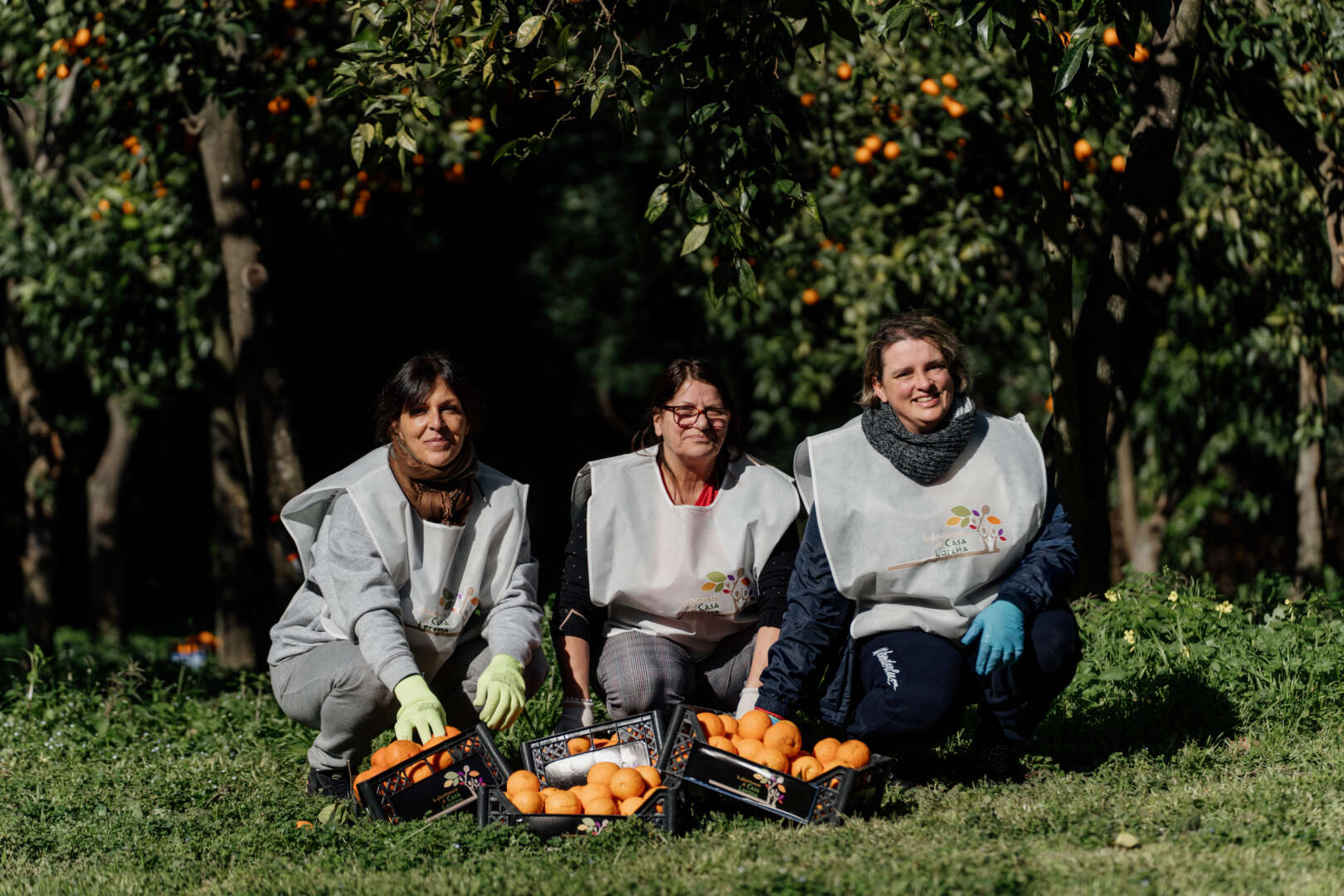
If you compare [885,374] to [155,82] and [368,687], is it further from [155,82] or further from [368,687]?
[155,82]

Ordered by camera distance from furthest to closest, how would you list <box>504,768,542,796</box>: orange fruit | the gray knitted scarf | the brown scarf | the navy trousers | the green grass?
the brown scarf < the gray knitted scarf < the navy trousers < <box>504,768,542,796</box>: orange fruit < the green grass

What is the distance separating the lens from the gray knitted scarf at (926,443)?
11.4 ft

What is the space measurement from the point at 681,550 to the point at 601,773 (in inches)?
32.6

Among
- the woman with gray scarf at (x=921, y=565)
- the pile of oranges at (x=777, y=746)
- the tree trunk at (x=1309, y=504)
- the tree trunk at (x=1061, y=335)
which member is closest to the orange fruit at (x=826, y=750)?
the pile of oranges at (x=777, y=746)

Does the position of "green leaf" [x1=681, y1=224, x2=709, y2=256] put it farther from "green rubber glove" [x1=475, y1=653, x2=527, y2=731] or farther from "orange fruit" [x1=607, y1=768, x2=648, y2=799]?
"orange fruit" [x1=607, y1=768, x2=648, y2=799]

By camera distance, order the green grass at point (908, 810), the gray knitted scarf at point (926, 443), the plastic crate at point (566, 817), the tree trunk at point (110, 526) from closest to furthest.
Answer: the green grass at point (908, 810)
the plastic crate at point (566, 817)
the gray knitted scarf at point (926, 443)
the tree trunk at point (110, 526)

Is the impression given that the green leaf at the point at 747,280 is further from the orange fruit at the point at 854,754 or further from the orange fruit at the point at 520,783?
the orange fruit at the point at 520,783

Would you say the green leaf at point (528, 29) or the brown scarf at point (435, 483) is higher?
the green leaf at point (528, 29)

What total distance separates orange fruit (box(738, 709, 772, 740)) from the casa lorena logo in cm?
82

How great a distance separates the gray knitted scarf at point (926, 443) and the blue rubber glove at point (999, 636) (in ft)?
1.27

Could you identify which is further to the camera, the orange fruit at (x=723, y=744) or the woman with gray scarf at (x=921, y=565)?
the woman with gray scarf at (x=921, y=565)

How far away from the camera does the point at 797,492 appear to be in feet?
12.8

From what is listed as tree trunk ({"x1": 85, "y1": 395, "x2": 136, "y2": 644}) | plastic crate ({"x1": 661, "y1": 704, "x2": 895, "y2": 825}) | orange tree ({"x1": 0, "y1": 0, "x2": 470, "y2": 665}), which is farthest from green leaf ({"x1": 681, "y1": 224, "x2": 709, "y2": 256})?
tree trunk ({"x1": 85, "y1": 395, "x2": 136, "y2": 644})

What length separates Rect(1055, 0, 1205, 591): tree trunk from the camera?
16.7 ft
